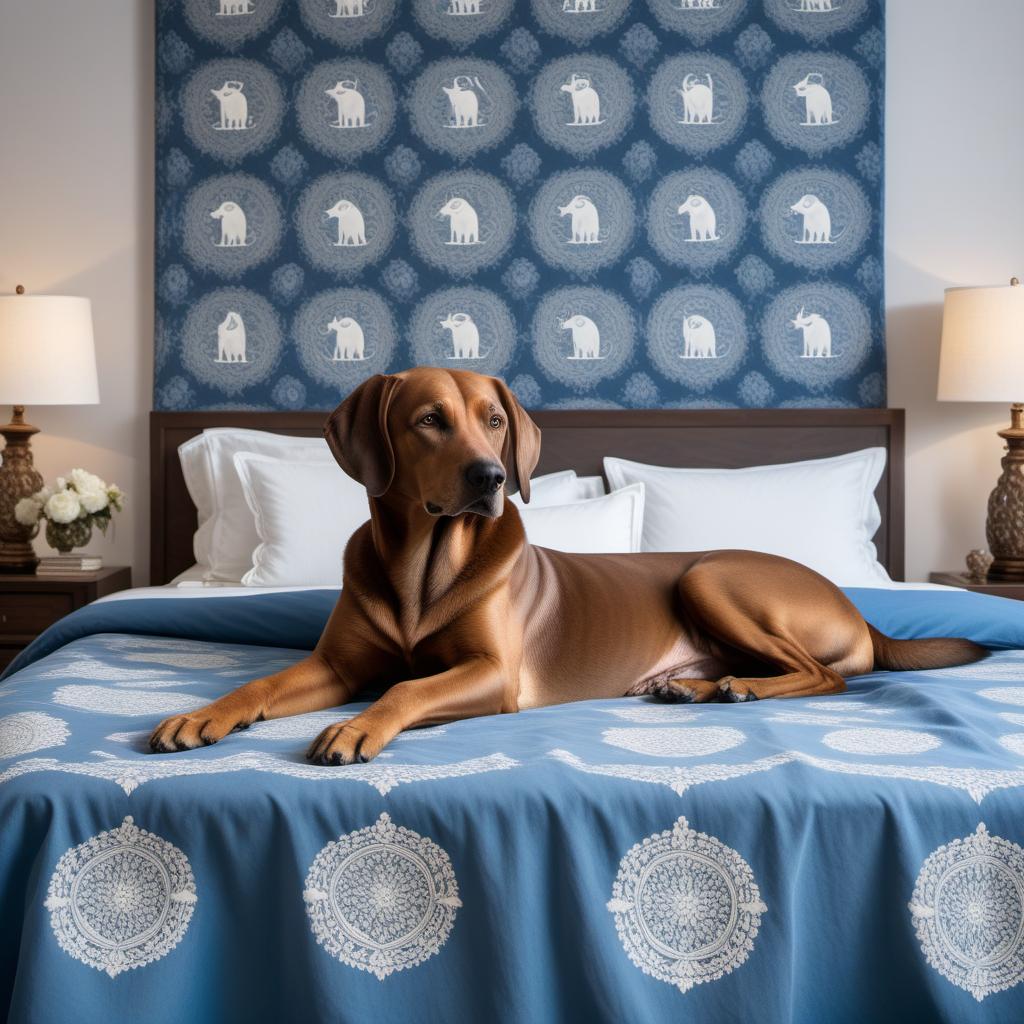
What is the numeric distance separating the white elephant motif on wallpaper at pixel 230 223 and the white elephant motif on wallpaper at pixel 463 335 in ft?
2.43

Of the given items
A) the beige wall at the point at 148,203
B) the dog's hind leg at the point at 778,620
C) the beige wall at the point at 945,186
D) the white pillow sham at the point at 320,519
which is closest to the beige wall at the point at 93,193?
the beige wall at the point at 148,203

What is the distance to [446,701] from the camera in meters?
1.68

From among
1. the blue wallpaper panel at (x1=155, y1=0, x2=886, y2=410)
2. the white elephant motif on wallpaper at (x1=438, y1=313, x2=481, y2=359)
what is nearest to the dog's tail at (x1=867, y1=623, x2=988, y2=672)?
the blue wallpaper panel at (x1=155, y1=0, x2=886, y2=410)

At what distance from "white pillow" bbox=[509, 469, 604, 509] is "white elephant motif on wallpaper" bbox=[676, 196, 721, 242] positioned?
90cm

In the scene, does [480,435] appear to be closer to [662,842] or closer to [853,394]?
[662,842]

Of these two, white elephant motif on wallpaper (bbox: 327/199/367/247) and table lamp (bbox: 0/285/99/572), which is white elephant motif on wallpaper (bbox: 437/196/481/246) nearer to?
white elephant motif on wallpaper (bbox: 327/199/367/247)

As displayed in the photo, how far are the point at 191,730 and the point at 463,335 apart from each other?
2.50 metres

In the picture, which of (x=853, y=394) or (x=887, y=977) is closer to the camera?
(x=887, y=977)

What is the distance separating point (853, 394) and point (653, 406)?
671 millimetres

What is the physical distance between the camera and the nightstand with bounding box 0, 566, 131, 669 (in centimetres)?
338

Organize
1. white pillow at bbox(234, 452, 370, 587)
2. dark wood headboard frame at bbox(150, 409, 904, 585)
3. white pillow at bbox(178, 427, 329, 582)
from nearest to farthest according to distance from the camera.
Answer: white pillow at bbox(234, 452, 370, 587) → white pillow at bbox(178, 427, 329, 582) → dark wood headboard frame at bbox(150, 409, 904, 585)

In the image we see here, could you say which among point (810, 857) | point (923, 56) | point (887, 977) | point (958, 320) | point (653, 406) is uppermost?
point (923, 56)

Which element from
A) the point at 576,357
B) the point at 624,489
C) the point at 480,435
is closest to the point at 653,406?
the point at 576,357

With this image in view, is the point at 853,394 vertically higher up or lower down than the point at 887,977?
higher up
